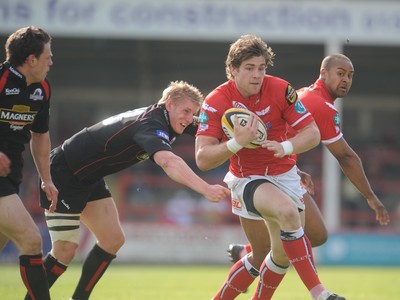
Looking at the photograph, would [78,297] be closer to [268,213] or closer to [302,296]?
[268,213]

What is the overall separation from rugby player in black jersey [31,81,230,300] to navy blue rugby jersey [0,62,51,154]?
70cm

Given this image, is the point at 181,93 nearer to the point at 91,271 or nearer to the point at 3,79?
the point at 3,79

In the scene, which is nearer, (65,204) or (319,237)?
(65,204)

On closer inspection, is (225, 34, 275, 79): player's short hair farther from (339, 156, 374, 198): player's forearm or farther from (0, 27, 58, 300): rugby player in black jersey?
(0, 27, 58, 300): rugby player in black jersey

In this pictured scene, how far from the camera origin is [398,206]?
2250cm

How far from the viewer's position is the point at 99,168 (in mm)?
7504

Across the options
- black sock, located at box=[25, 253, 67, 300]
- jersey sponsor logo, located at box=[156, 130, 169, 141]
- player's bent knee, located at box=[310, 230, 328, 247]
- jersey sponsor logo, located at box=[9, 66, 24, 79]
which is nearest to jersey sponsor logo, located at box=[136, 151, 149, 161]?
jersey sponsor logo, located at box=[156, 130, 169, 141]

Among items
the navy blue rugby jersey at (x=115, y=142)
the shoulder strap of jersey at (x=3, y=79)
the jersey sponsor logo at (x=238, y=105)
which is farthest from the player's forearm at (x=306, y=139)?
the shoulder strap of jersey at (x=3, y=79)

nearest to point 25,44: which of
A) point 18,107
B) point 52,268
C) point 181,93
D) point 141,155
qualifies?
point 18,107

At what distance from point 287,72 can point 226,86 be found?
18232 millimetres

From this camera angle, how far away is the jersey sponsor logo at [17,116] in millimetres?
6578

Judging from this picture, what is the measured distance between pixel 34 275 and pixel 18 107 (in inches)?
53.6

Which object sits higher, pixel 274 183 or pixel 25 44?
pixel 25 44

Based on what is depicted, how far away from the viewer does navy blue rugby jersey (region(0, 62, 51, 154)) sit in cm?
654
